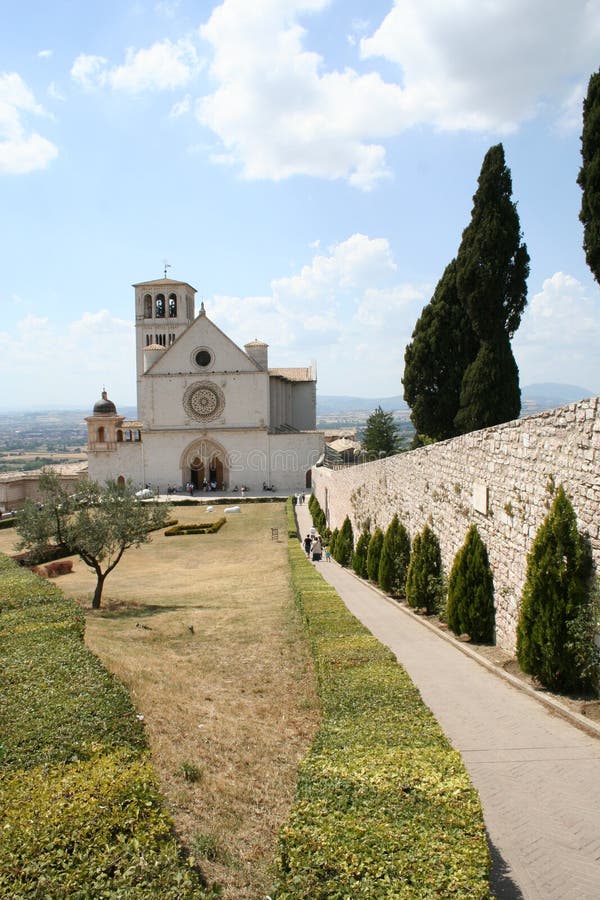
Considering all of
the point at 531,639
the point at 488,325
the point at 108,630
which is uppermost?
→ the point at 488,325

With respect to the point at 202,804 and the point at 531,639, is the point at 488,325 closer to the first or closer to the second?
the point at 531,639

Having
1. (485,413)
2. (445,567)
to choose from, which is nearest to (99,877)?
(445,567)

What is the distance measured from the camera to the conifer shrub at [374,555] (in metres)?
17.8

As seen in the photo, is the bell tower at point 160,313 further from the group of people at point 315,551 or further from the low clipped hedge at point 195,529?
the group of people at point 315,551

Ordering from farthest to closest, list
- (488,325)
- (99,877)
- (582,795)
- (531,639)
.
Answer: (488,325) → (531,639) → (582,795) → (99,877)

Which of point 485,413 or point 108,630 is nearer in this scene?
point 108,630

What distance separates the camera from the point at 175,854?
3.84m

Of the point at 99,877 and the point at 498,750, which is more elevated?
the point at 99,877

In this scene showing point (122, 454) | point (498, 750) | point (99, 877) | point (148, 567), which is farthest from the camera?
point (122, 454)

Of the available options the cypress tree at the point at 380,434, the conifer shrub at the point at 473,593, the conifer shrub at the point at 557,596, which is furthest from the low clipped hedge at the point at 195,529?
the conifer shrub at the point at 557,596

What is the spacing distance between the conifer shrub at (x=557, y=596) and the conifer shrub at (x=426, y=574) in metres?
4.94

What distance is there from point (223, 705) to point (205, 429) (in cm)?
4866

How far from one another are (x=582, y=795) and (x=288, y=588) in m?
12.9

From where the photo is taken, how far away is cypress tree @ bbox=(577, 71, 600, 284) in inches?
582
